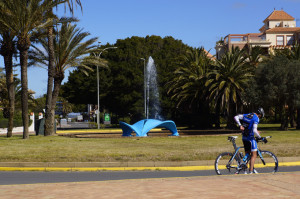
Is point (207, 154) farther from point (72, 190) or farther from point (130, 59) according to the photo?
point (130, 59)

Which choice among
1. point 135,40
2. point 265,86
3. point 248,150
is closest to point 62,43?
point 265,86

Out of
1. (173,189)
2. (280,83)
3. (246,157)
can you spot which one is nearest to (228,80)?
(280,83)

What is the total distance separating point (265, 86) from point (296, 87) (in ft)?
8.65

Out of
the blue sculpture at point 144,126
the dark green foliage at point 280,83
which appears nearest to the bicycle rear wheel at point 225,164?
the blue sculpture at point 144,126

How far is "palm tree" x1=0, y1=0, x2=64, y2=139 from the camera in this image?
28266mm

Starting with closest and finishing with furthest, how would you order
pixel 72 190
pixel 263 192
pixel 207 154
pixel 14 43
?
pixel 263 192 → pixel 72 190 → pixel 207 154 → pixel 14 43

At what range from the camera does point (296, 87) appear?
1619 inches

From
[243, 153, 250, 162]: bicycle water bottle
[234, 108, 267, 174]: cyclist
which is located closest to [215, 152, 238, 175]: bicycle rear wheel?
[243, 153, 250, 162]: bicycle water bottle

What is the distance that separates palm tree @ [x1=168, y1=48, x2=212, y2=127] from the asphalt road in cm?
3527

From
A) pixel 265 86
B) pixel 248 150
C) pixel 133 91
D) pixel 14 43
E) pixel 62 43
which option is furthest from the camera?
pixel 133 91

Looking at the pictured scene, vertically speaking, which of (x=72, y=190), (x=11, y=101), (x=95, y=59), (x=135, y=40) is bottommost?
(x=72, y=190)

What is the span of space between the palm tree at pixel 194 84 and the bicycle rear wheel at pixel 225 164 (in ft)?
119

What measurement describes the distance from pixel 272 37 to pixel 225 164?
7479 cm

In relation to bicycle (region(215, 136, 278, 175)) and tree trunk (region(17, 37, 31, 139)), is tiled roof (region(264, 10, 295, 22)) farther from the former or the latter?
bicycle (region(215, 136, 278, 175))
